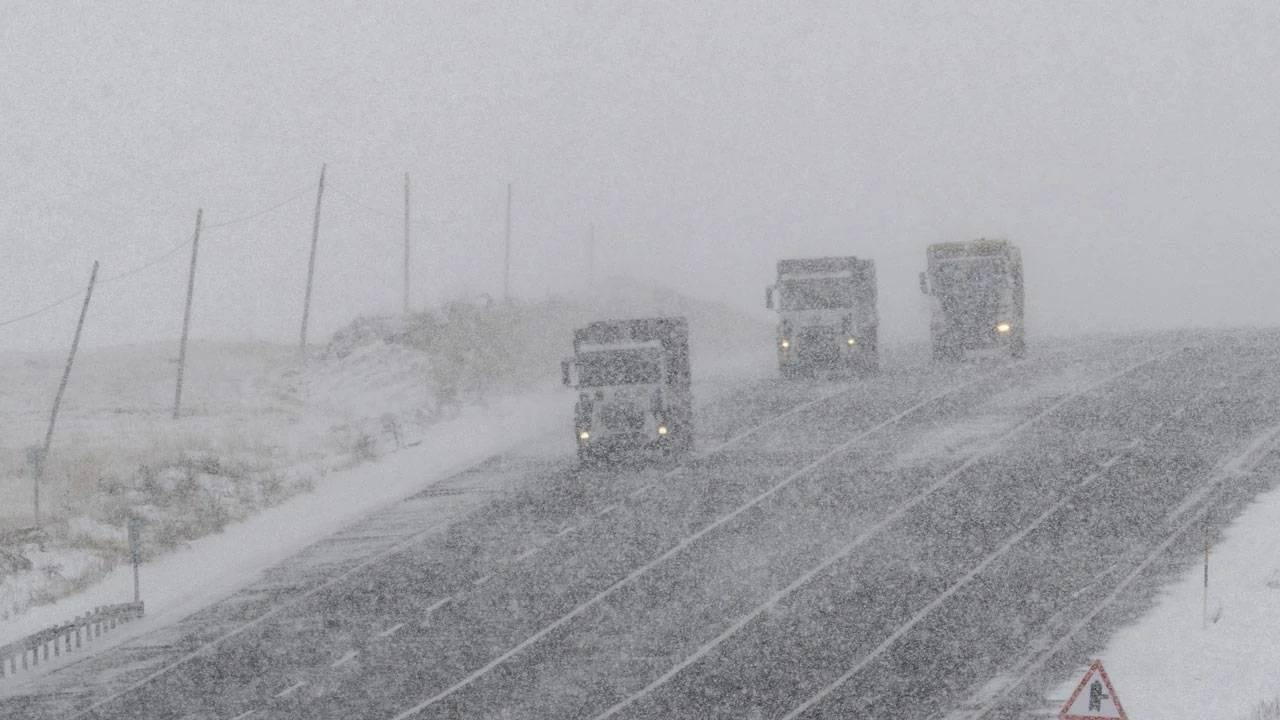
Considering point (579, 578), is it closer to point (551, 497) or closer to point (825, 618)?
point (825, 618)

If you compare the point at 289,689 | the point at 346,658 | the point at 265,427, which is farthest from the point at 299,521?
the point at 265,427

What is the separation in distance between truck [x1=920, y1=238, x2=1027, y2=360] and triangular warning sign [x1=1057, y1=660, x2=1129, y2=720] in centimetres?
3623

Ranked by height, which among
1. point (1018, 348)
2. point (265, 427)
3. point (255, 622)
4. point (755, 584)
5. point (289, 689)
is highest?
point (1018, 348)

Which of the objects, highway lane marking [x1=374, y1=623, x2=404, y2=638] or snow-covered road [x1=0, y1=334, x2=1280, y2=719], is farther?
highway lane marking [x1=374, y1=623, x2=404, y2=638]

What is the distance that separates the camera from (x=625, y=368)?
34.9m

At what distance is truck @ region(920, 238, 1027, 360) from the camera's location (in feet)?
159

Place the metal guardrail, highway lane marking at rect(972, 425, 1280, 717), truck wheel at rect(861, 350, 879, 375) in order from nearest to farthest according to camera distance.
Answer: highway lane marking at rect(972, 425, 1280, 717)
the metal guardrail
truck wheel at rect(861, 350, 879, 375)

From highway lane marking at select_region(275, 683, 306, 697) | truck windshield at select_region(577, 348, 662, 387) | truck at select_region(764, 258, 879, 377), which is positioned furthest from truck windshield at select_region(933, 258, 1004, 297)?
highway lane marking at select_region(275, 683, 306, 697)

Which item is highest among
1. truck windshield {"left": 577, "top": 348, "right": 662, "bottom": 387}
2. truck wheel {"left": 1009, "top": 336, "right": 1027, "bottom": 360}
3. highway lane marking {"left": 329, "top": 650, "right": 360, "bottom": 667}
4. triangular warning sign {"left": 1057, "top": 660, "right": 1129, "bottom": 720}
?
truck wheel {"left": 1009, "top": 336, "right": 1027, "bottom": 360}

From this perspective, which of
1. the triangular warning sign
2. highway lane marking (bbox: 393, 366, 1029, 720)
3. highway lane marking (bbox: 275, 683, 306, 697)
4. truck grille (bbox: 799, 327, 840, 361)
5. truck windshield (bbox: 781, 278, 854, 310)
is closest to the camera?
the triangular warning sign

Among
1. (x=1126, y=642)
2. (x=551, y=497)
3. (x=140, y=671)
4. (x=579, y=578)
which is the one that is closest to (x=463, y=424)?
(x=551, y=497)

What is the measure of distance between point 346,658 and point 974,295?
32.2 metres

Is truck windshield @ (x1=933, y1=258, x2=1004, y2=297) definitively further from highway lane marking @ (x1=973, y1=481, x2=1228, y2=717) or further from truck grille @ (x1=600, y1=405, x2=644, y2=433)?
highway lane marking @ (x1=973, y1=481, x2=1228, y2=717)

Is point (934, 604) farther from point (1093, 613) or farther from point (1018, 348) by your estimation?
point (1018, 348)
